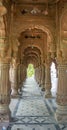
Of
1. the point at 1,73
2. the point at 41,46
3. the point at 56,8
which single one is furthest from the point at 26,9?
the point at 41,46

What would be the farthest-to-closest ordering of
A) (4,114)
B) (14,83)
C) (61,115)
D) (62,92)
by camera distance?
1. (14,83)
2. (62,92)
3. (61,115)
4. (4,114)

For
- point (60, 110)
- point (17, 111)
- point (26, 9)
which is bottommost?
point (17, 111)

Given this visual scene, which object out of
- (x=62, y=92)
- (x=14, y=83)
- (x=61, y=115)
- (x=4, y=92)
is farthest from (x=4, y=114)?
(x=14, y=83)

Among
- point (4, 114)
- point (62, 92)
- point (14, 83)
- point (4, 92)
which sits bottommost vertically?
point (14, 83)

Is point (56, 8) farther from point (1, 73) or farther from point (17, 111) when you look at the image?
point (17, 111)

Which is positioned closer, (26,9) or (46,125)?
(46,125)

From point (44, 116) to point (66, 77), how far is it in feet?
6.69

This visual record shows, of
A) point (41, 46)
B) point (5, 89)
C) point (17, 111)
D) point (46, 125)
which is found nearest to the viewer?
point (46, 125)

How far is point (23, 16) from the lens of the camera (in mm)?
11406

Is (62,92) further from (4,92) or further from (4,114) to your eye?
(4,114)

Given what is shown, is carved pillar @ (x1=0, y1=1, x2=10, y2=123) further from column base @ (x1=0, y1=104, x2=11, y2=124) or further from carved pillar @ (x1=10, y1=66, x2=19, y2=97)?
carved pillar @ (x1=10, y1=66, x2=19, y2=97)

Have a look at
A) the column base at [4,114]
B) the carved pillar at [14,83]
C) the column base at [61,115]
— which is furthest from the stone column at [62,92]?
the carved pillar at [14,83]

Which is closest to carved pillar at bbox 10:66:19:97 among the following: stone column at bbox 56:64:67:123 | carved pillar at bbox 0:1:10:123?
carved pillar at bbox 0:1:10:123

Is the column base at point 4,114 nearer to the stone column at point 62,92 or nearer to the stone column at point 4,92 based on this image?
the stone column at point 4,92
